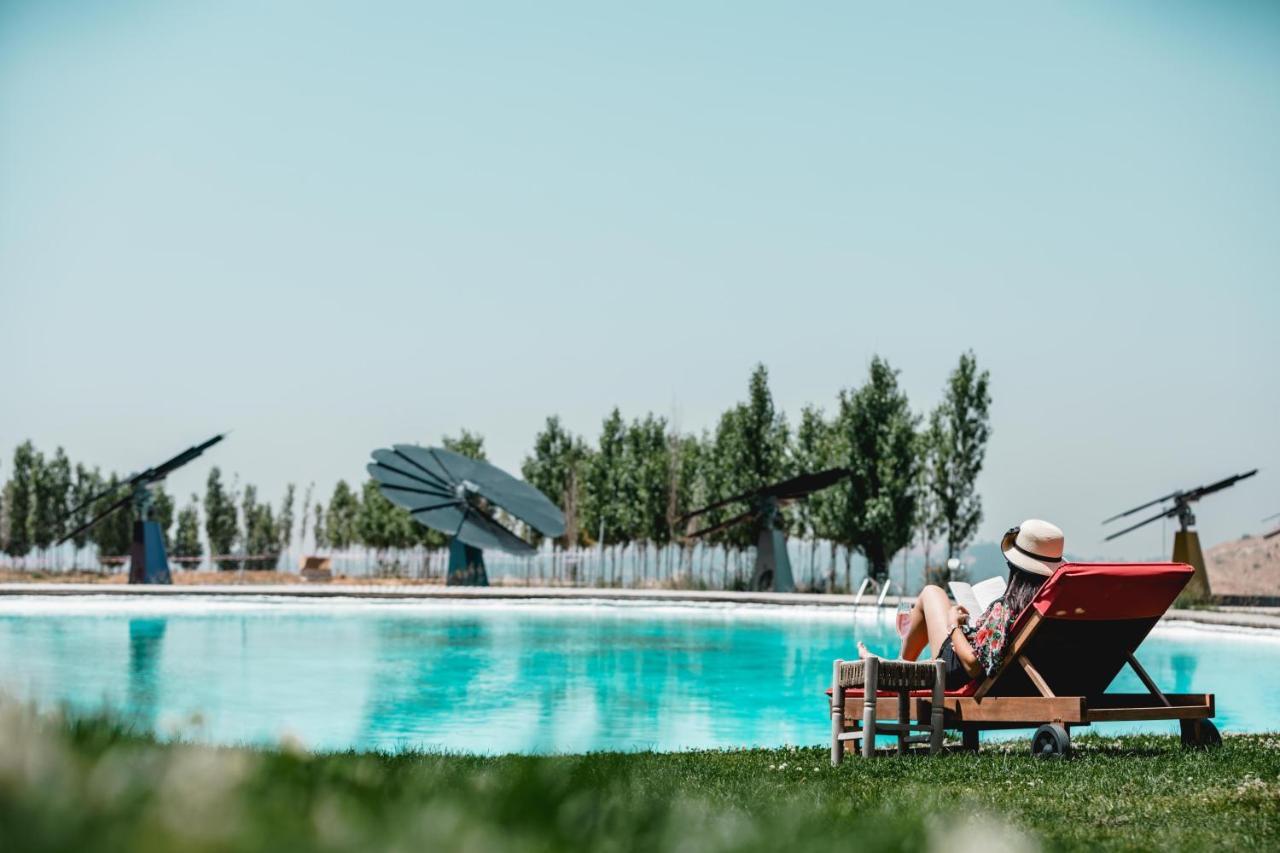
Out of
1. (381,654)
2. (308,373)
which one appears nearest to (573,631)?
(381,654)

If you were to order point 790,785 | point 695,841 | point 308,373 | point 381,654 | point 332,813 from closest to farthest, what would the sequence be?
point 332,813 < point 695,841 < point 790,785 < point 381,654 < point 308,373

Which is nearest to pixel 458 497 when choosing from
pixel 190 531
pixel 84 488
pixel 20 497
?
pixel 84 488

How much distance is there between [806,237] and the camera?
21.5 metres

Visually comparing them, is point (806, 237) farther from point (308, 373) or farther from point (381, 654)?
point (308, 373)

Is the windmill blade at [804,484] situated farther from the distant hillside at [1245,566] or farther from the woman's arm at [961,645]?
the woman's arm at [961,645]

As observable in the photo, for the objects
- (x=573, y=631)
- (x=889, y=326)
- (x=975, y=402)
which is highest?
(x=889, y=326)

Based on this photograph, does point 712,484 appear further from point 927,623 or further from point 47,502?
point 927,623

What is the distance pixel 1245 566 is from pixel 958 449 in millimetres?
18067

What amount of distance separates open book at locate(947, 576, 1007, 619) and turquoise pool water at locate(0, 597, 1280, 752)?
2650mm

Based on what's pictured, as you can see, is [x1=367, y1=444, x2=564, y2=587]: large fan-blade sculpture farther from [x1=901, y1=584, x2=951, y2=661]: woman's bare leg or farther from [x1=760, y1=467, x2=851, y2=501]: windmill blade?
[x1=901, y1=584, x2=951, y2=661]: woman's bare leg

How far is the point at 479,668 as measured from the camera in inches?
600

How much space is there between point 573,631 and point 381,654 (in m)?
4.80

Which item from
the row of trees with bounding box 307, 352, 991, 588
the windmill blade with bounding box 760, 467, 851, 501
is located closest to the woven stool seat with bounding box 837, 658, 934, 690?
the windmill blade with bounding box 760, 467, 851, 501

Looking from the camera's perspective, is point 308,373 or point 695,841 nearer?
point 695,841
